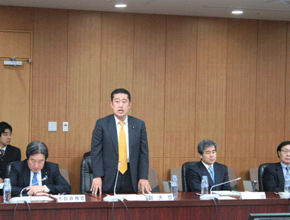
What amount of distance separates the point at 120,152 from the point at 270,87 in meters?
4.21

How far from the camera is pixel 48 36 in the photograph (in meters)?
7.25

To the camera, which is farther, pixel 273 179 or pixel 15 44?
pixel 15 44

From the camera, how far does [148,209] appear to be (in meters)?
3.73

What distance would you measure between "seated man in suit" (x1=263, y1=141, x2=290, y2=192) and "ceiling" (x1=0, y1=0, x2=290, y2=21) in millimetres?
2289

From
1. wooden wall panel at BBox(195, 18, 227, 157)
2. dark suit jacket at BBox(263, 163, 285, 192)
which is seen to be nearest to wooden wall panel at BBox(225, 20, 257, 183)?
wooden wall panel at BBox(195, 18, 227, 157)

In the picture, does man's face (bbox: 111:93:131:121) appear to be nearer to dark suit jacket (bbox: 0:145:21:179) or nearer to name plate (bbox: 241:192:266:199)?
name plate (bbox: 241:192:266:199)

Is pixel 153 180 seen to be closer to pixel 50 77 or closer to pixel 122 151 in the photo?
pixel 50 77

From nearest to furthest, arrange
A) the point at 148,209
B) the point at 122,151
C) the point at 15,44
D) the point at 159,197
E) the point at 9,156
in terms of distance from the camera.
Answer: the point at 148,209 → the point at 159,197 → the point at 122,151 → the point at 9,156 → the point at 15,44

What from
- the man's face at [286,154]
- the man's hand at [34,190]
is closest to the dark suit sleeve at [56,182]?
the man's hand at [34,190]

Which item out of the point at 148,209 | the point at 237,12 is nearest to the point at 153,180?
the point at 237,12

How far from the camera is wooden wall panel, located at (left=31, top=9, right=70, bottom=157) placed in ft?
23.6

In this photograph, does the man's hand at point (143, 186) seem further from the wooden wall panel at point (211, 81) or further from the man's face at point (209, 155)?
the wooden wall panel at point (211, 81)

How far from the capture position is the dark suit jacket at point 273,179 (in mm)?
5059

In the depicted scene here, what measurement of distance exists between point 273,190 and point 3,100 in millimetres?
4032
